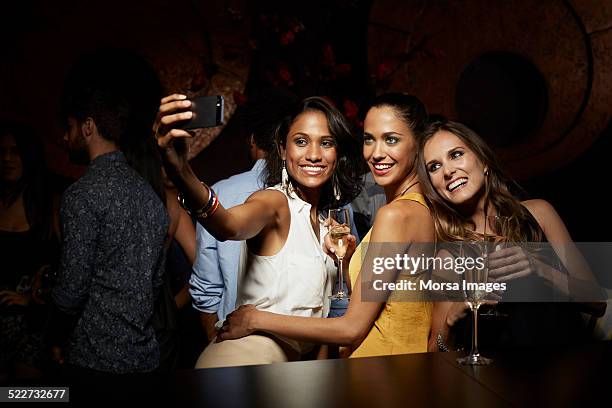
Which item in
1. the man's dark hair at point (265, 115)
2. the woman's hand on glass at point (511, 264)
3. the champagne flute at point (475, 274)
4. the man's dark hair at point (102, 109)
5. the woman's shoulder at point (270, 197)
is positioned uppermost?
the man's dark hair at point (265, 115)

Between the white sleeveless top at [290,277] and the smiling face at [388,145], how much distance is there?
1.14 ft

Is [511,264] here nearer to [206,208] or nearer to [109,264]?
[206,208]

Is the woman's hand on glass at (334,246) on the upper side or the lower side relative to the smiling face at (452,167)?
lower

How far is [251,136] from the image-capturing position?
2777mm

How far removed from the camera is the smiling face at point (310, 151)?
2238mm

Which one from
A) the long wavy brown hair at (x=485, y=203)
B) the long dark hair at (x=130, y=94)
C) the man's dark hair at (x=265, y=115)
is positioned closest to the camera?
the long wavy brown hair at (x=485, y=203)

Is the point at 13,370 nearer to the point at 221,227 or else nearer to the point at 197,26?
the point at 221,227

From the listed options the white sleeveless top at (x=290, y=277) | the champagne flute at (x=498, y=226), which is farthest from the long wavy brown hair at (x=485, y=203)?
the white sleeveless top at (x=290, y=277)

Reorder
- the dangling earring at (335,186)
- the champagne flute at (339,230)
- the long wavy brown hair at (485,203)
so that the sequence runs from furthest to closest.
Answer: the dangling earring at (335,186) → the long wavy brown hair at (485,203) → the champagne flute at (339,230)

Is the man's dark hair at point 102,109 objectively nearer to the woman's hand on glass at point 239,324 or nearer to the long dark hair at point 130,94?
the long dark hair at point 130,94

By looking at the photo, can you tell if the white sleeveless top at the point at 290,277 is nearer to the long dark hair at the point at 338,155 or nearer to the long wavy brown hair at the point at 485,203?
the long dark hair at the point at 338,155

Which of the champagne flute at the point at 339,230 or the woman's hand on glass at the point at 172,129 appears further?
the champagne flute at the point at 339,230

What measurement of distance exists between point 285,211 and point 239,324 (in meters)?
0.41

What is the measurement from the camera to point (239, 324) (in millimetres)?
1865
